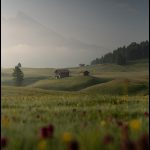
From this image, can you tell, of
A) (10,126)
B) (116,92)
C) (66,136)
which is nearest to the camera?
(66,136)

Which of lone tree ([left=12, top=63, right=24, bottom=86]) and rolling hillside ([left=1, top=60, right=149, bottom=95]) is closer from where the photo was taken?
rolling hillside ([left=1, top=60, right=149, bottom=95])

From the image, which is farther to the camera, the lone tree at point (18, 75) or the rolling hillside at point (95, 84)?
the lone tree at point (18, 75)

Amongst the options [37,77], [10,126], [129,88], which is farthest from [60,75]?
[10,126]

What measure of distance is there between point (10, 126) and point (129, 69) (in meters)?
184

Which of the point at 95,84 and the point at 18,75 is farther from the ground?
the point at 18,75

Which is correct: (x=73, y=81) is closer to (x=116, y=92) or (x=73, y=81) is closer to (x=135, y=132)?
(x=116, y=92)

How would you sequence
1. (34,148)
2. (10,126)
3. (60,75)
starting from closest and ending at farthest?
(34,148) < (10,126) < (60,75)

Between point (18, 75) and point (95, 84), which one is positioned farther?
point (18, 75)

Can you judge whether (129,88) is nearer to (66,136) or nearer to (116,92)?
(116,92)

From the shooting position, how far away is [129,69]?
188 meters

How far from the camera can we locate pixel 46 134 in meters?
4.55

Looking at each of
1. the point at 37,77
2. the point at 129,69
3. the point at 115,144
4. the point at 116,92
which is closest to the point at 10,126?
the point at 115,144

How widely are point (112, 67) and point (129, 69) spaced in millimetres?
8784

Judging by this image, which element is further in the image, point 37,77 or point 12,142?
point 37,77
